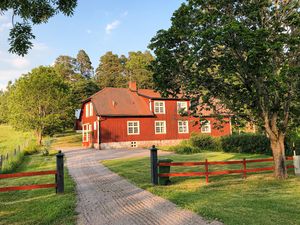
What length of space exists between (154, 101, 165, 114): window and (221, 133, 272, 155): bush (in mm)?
10292

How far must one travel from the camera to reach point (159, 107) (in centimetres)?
3303

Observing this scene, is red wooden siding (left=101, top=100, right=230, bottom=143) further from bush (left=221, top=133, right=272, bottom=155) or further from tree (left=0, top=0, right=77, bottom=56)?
tree (left=0, top=0, right=77, bottom=56)

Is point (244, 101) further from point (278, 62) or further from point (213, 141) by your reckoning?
point (213, 141)

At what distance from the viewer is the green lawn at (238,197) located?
5.98 m

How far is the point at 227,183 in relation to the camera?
400 inches

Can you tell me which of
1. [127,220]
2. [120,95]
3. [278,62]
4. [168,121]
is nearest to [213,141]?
[168,121]

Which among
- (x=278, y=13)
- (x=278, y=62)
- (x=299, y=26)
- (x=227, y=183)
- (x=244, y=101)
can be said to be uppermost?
(x=278, y=13)

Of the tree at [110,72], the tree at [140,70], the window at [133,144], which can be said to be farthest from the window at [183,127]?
the tree at [110,72]

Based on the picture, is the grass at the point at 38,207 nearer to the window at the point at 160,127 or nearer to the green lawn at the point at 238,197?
the green lawn at the point at 238,197

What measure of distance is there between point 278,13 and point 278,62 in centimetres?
185

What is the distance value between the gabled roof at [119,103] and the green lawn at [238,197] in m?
19.2

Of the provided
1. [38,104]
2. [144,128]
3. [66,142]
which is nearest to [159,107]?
[144,128]

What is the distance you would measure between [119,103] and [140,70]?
36271 mm

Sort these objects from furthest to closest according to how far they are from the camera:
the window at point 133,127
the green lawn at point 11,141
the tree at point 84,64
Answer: the tree at point 84,64 → the window at point 133,127 → the green lawn at point 11,141
